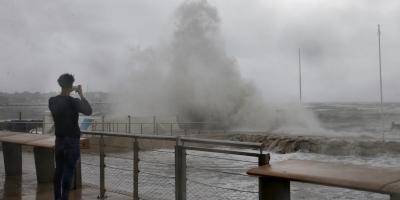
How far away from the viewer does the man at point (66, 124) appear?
5.39m

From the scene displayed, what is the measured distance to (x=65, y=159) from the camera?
5.48 metres

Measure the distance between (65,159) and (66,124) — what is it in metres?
0.40

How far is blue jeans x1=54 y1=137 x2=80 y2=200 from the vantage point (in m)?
5.43

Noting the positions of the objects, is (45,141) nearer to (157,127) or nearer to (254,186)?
(254,186)

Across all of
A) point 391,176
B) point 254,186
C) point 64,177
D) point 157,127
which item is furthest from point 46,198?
point 157,127

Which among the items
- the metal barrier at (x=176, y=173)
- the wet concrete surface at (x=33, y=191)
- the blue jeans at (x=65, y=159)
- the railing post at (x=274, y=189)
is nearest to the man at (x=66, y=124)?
the blue jeans at (x=65, y=159)

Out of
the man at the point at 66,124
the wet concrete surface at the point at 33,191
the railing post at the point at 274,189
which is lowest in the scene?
the wet concrete surface at the point at 33,191

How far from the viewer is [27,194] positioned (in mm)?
7160

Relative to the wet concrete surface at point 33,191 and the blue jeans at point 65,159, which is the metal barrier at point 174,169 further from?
the blue jeans at point 65,159

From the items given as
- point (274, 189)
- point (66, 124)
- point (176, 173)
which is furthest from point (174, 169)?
point (274, 189)

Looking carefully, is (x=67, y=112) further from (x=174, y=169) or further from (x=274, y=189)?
(x=174, y=169)

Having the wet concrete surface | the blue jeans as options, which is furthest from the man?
the wet concrete surface

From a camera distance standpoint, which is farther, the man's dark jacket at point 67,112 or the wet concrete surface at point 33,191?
the wet concrete surface at point 33,191

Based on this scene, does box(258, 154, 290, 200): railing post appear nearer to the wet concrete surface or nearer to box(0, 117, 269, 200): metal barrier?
box(0, 117, 269, 200): metal barrier
